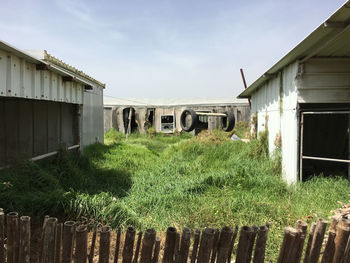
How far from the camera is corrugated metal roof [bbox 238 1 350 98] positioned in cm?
397

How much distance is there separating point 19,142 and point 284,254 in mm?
5603

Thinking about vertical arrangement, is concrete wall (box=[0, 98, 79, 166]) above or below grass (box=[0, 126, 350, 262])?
above

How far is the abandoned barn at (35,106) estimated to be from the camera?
3938 millimetres

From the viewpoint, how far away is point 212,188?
5781 millimetres

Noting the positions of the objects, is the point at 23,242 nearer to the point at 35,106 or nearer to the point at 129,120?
the point at 35,106

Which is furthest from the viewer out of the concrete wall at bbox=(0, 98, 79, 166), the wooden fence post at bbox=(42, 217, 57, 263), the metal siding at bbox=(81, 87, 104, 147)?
the metal siding at bbox=(81, 87, 104, 147)

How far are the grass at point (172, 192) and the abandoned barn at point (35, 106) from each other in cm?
67

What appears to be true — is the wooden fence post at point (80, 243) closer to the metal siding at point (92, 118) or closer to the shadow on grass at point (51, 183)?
the shadow on grass at point (51, 183)

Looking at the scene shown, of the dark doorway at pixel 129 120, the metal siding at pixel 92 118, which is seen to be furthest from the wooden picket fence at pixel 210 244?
the dark doorway at pixel 129 120

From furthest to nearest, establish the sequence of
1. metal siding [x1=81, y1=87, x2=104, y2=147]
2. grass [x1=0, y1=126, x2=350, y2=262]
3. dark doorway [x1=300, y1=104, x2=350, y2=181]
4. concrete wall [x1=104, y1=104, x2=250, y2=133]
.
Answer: concrete wall [x1=104, y1=104, x2=250, y2=133]
metal siding [x1=81, y1=87, x2=104, y2=147]
dark doorway [x1=300, y1=104, x2=350, y2=181]
grass [x1=0, y1=126, x2=350, y2=262]

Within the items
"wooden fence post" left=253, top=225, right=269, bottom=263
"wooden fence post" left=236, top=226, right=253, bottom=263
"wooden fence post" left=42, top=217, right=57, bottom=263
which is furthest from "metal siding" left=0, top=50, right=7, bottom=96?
"wooden fence post" left=253, top=225, right=269, bottom=263

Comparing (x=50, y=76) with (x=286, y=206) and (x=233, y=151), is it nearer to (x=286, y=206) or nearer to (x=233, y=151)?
(x=286, y=206)

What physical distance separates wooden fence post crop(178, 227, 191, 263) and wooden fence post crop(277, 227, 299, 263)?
0.70 m

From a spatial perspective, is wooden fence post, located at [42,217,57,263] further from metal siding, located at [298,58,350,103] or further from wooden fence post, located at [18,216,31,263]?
metal siding, located at [298,58,350,103]
